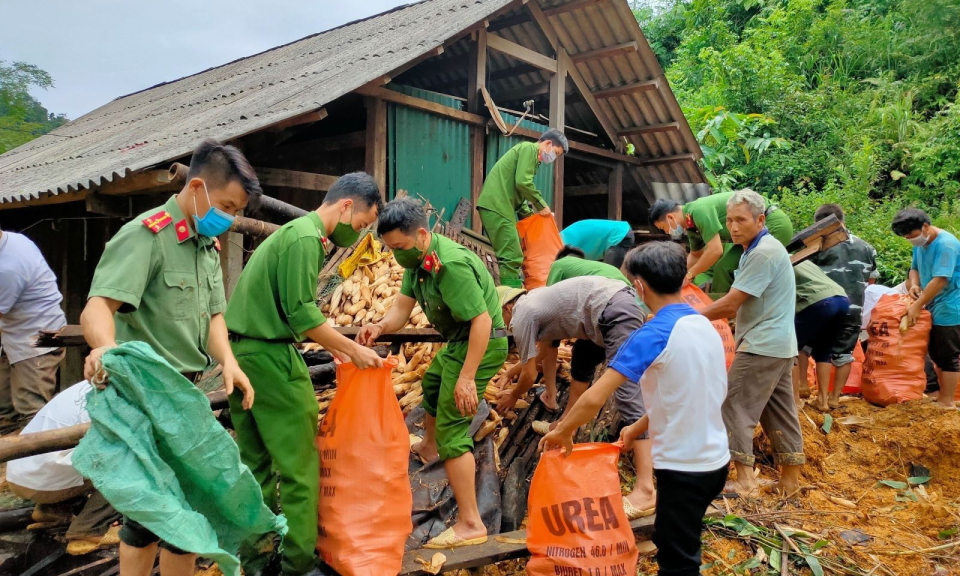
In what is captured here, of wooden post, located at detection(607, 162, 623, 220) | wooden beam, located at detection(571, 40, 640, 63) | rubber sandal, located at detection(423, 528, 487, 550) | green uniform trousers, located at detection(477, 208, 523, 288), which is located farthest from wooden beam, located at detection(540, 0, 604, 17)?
rubber sandal, located at detection(423, 528, 487, 550)

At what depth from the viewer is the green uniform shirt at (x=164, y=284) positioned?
2.38 m

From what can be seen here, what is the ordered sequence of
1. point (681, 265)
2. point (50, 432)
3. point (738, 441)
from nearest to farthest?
point (50, 432), point (681, 265), point (738, 441)

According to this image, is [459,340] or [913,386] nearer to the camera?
[459,340]

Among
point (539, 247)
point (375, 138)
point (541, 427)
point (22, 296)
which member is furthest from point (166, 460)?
point (375, 138)

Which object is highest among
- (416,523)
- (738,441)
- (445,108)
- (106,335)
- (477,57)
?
(477,57)

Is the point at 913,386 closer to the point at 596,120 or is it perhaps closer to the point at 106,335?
the point at 596,120

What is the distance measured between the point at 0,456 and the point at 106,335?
481 mm

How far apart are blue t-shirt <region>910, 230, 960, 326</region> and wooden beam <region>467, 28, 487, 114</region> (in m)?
5.24

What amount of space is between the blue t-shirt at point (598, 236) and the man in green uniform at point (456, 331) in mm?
3195

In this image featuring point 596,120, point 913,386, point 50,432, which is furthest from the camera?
point 596,120

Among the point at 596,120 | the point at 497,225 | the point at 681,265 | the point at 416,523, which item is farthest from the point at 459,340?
the point at 596,120

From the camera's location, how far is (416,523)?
361 centimetres

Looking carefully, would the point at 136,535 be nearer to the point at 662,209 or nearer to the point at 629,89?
the point at 662,209

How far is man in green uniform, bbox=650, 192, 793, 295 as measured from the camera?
17.1 ft
